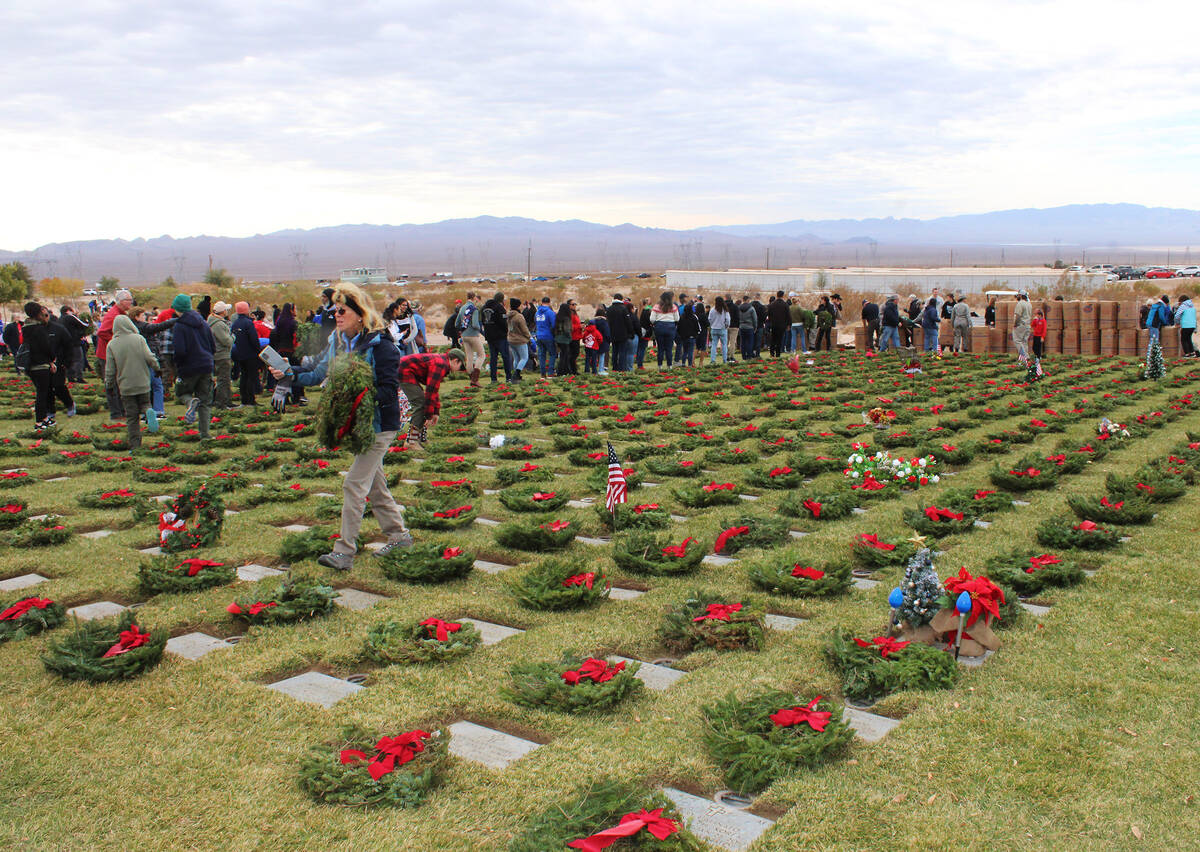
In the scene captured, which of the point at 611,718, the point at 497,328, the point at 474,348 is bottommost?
the point at 611,718

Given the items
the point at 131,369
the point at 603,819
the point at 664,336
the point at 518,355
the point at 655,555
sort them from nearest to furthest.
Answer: the point at 603,819 < the point at 655,555 < the point at 131,369 < the point at 518,355 < the point at 664,336

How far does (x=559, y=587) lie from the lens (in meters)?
4.96

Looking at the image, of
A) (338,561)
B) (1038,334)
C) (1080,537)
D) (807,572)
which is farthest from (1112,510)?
(1038,334)

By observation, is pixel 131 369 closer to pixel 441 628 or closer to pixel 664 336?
pixel 441 628

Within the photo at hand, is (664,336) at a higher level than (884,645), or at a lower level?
higher

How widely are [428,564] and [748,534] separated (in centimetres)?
222

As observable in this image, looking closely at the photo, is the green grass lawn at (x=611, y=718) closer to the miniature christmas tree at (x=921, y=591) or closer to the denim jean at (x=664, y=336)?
the miniature christmas tree at (x=921, y=591)

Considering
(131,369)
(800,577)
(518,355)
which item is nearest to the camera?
(800,577)

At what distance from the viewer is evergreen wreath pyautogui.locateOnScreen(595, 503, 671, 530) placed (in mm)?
6633

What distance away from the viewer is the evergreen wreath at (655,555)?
17.9ft

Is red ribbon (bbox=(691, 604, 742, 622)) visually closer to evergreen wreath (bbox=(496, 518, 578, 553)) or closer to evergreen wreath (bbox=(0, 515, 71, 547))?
evergreen wreath (bbox=(496, 518, 578, 553))

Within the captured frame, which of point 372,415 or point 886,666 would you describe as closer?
point 886,666

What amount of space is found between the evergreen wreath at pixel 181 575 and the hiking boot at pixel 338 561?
54cm

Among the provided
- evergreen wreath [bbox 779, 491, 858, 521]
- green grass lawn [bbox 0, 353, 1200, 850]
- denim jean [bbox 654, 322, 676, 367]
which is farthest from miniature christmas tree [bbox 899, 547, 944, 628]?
denim jean [bbox 654, 322, 676, 367]
